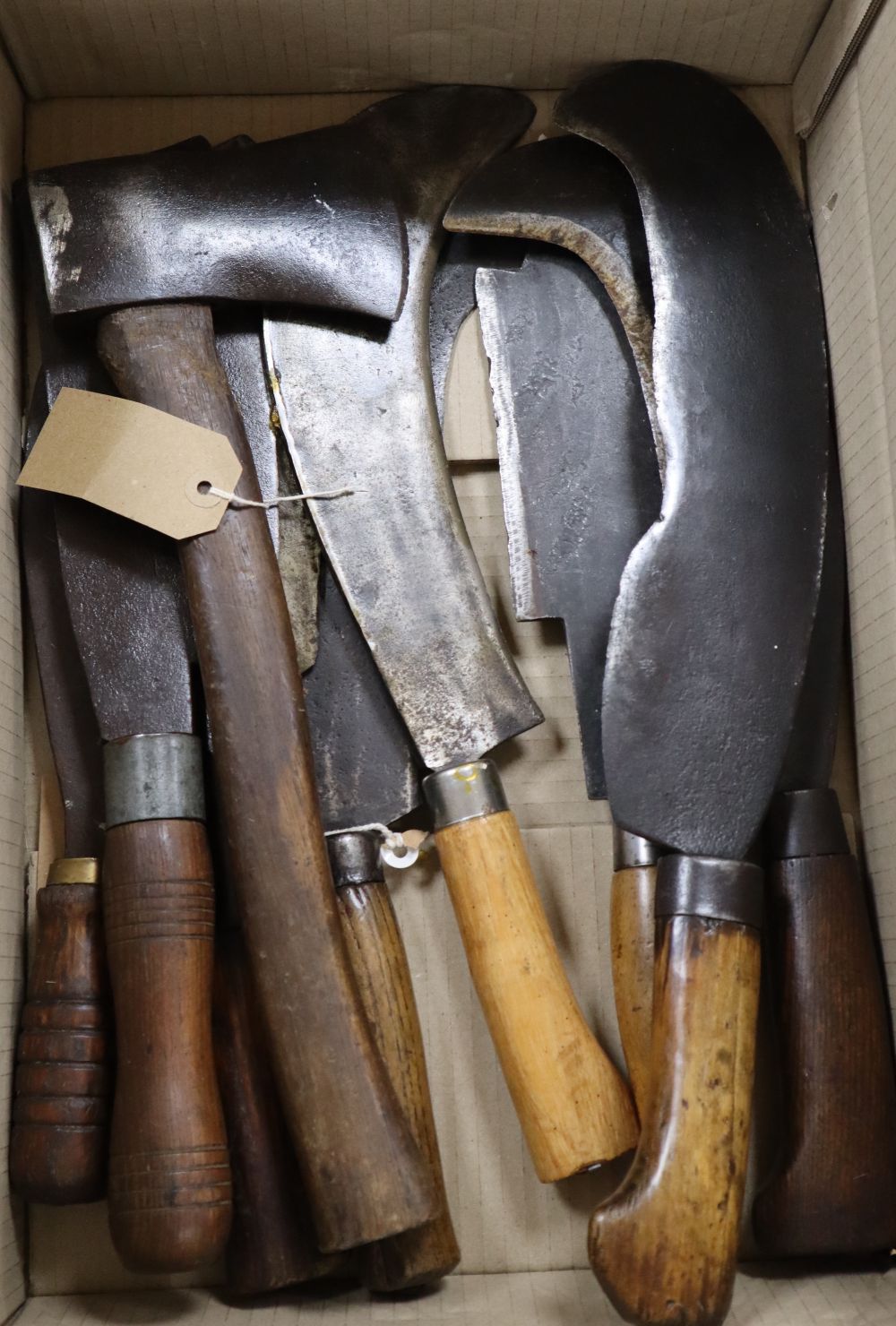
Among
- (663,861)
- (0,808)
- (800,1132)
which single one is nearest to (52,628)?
(0,808)

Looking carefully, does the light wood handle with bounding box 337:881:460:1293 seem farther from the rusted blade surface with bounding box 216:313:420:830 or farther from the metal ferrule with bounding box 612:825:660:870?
the metal ferrule with bounding box 612:825:660:870

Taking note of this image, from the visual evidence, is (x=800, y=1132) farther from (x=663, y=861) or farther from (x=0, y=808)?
(x=0, y=808)

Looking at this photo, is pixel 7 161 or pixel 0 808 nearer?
pixel 0 808

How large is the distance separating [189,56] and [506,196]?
0.31 meters

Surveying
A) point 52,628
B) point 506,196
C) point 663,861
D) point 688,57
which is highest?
point 688,57

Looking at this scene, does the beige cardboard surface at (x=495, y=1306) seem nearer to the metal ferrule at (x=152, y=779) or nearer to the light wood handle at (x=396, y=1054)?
the light wood handle at (x=396, y=1054)

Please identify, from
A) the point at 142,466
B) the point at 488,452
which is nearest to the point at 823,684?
the point at 488,452

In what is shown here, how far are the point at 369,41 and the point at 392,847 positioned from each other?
71 cm

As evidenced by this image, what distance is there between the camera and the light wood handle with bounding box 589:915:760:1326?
824 mm

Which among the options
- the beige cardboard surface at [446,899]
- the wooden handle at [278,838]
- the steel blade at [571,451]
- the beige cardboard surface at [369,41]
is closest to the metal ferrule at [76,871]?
the wooden handle at [278,838]

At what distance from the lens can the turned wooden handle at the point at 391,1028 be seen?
36.1 inches

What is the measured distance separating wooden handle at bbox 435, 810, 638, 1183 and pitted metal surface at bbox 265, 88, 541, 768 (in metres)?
0.08

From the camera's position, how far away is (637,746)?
0.95 m

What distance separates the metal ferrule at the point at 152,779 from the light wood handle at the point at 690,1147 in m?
0.37
